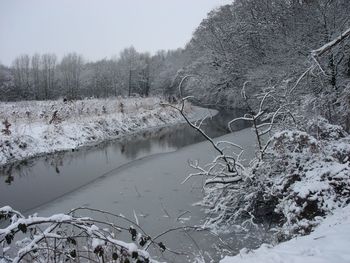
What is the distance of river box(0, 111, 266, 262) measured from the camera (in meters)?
6.12

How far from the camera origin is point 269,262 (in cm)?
358

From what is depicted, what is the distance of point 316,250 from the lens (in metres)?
3.60

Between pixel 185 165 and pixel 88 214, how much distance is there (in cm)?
440

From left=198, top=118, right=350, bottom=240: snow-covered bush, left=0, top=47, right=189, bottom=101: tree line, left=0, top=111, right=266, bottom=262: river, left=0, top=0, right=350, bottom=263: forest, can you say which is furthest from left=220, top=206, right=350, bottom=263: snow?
left=0, top=47, right=189, bottom=101: tree line

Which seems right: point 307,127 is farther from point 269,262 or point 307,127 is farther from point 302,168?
point 269,262

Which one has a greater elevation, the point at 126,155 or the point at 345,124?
the point at 345,124

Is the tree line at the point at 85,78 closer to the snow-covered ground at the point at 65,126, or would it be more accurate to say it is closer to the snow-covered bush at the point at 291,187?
the snow-covered ground at the point at 65,126

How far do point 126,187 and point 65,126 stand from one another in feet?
23.9

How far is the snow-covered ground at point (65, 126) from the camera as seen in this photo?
1284 cm

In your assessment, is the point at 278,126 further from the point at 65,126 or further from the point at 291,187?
the point at 65,126

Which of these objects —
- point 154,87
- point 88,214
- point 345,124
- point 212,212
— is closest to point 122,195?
point 88,214

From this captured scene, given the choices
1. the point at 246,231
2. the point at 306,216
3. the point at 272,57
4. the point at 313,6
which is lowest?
the point at 246,231

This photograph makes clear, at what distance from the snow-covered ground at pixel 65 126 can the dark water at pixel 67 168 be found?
24.0 inches

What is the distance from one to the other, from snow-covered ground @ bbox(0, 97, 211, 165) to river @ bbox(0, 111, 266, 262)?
0.70m
